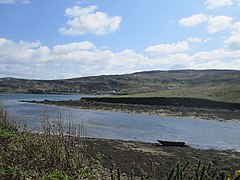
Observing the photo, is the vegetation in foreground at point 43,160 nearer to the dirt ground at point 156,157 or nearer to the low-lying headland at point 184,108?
the dirt ground at point 156,157

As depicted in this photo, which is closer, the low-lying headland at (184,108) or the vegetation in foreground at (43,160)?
the vegetation in foreground at (43,160)

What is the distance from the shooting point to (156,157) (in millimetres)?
17859

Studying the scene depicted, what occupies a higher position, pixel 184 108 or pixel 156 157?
pixel 184 108

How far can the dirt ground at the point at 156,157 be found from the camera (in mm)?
14969

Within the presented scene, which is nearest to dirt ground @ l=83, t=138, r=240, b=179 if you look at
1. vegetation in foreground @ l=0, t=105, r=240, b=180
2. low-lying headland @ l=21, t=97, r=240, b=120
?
vegetation in foreground @ l=0, t=105, r=240, b=180

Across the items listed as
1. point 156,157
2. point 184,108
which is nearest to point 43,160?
point 156,157

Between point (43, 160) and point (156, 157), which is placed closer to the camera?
point (43, 160)

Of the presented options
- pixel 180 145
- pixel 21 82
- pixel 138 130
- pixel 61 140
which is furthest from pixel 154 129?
pixel 21 82

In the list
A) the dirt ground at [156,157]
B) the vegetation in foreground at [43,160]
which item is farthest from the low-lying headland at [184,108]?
the vegetation in foreground at [43,160]

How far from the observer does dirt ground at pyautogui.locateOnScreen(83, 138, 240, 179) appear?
15.0 meters

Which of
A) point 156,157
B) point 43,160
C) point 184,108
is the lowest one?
point 156,157

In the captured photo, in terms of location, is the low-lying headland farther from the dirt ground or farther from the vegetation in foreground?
the vegetation in foreground

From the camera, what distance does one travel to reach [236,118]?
45594 millimetres

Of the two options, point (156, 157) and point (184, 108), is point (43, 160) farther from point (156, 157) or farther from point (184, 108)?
point (184, 108)
